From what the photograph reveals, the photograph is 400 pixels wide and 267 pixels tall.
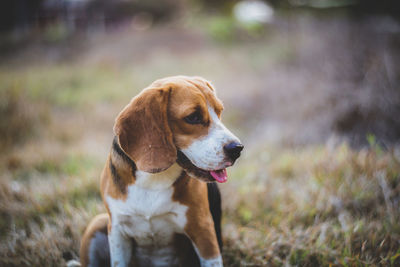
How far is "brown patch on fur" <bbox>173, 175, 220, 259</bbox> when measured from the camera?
5.76 feet

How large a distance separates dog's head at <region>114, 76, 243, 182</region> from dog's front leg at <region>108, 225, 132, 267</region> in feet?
1.97

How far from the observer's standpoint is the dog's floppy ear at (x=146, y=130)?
5.37 feet

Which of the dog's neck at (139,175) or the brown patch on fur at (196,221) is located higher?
the dog's neck at (139,175)

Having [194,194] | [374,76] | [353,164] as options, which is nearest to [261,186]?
[353,164]

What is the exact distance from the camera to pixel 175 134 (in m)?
1.75

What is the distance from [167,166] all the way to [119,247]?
0.77m

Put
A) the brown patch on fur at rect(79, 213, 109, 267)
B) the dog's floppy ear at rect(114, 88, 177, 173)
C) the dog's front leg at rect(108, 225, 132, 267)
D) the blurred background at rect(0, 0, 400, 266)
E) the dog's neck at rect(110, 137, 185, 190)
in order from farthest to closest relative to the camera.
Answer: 1. the blurred background at rect(0, 0, 400, 266)
2. the brown patch on fur at rect(79, 213, 109, 267)
3. the dog's front leg at rect(108, 225, 132, 267)
4. the dog's neck at rect(110, 137, 185, 190)
5. the dog's floppy ear at rect(114, 88, 177, 173)

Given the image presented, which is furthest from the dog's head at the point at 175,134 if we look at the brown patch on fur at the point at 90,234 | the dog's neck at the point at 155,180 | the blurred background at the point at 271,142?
the blurred background at the point at 271,142

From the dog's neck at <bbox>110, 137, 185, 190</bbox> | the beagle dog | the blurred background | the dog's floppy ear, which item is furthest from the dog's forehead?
the blurred background

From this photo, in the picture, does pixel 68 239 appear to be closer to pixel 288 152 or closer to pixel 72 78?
pixel 288 152

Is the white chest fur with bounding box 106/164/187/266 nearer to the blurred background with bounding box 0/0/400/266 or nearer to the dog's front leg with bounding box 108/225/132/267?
the dog's front leg with bounding box 108/225/132/267

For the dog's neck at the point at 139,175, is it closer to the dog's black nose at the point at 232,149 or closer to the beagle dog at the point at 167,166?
the beagle dog at the point at 167,166

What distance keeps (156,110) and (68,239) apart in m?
1.69

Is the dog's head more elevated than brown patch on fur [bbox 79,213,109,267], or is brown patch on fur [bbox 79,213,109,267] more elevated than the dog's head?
the dog's head
